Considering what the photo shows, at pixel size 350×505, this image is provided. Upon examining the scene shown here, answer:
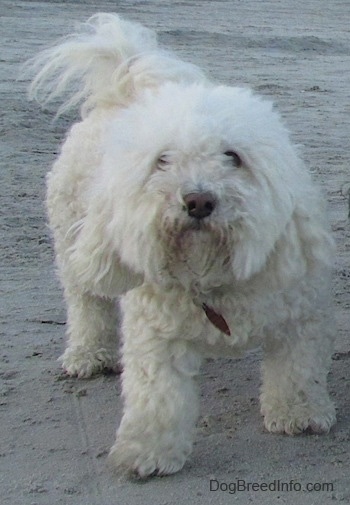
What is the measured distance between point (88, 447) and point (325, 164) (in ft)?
16.1

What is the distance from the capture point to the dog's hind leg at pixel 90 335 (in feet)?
16.2

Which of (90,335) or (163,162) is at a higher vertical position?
(163,162)

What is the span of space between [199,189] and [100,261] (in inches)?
21.6

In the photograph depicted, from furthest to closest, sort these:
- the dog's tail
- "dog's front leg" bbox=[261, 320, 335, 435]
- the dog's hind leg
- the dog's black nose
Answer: the dog's hind leg
the dog's tail
"dog's front leg" bbox=[261, 320, 335, 435]
the dog's black nose

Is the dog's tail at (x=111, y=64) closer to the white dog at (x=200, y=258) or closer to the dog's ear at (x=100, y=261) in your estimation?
the white dog at (x=200, y=258)

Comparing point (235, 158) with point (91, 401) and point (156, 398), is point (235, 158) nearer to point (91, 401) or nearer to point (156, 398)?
point (156, 398)

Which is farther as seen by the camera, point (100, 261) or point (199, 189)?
point (100, 261)

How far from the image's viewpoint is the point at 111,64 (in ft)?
16.7

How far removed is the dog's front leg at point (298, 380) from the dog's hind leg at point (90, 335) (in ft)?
3.24

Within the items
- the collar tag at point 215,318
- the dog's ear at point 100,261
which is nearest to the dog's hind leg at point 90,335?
the dog's ear at point 100,261

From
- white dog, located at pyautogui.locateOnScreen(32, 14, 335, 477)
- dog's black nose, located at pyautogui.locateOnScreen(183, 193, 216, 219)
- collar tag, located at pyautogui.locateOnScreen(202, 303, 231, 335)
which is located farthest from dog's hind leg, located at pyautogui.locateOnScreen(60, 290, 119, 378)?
dog's black nose, located at pyautogui.locateOnScreen(183, 193, 216, 219)

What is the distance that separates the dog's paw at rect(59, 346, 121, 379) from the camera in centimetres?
489

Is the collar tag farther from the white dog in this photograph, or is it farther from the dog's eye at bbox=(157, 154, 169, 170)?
the dog's eye at bbox=(157, 154, 169, 170)

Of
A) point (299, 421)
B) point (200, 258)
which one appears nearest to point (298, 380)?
point (299, 421)
